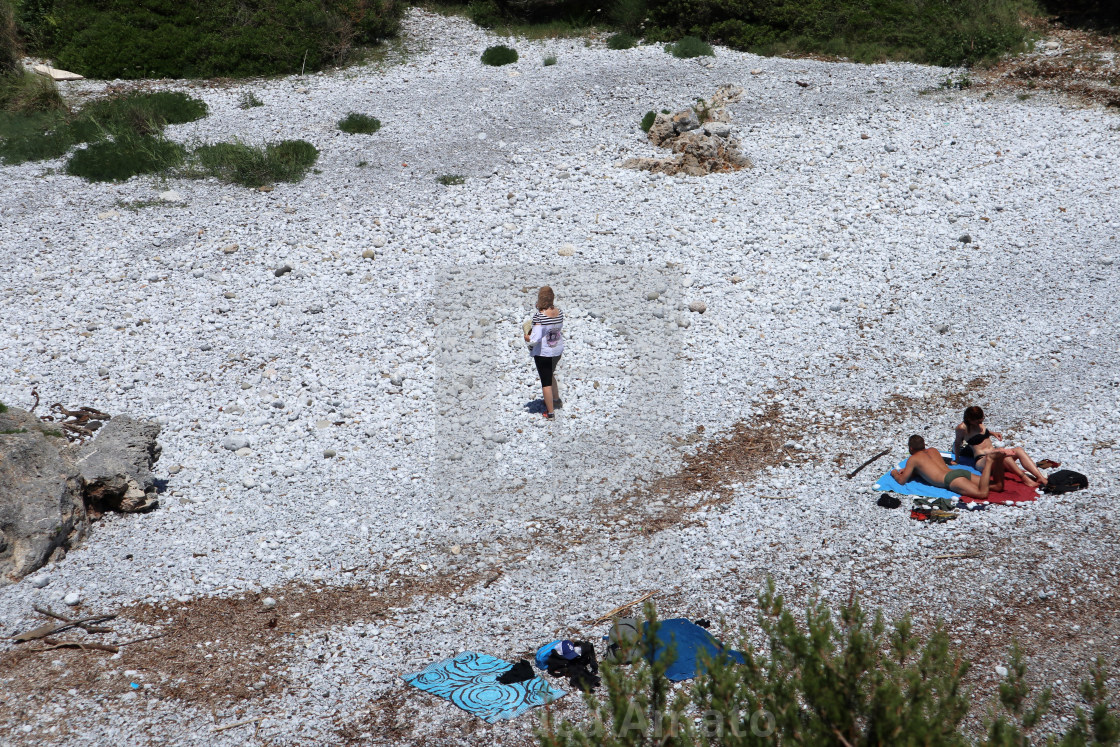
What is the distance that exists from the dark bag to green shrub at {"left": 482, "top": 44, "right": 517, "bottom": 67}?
15.3 meters

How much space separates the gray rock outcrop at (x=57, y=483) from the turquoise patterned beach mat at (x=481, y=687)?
3595 millimetres

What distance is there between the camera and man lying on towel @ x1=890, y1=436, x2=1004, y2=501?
7152 millimetres

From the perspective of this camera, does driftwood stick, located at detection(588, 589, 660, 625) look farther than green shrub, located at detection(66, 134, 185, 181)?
No

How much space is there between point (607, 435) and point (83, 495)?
16.8 feet

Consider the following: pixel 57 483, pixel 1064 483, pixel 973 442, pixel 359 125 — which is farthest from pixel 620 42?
pixel 57 483

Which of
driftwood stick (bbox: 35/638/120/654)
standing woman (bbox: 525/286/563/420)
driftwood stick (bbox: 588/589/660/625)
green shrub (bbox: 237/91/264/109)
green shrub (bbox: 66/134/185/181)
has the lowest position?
driftwood stick (bbox: 35/638/120/654)

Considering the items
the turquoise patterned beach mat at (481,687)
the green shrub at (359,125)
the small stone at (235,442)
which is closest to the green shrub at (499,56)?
the green shrub at (359,125)

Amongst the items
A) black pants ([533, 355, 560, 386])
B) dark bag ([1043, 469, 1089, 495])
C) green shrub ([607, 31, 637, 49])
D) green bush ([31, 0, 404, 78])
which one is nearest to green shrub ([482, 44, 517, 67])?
green shrub ([607, 31, 637, 49])

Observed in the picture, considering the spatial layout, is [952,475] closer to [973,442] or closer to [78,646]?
[973,442]

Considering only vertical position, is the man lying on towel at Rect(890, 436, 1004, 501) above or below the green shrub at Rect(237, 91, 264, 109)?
below

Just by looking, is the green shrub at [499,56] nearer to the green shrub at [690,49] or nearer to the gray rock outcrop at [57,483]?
the green shrub at [690,49]

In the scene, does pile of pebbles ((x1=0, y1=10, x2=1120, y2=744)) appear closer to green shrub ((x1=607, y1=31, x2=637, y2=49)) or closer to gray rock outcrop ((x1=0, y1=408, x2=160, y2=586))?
gray rock outcrop ((x1=0, y1=408, x2=160, y2=586))

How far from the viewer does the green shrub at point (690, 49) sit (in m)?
→ 18.6

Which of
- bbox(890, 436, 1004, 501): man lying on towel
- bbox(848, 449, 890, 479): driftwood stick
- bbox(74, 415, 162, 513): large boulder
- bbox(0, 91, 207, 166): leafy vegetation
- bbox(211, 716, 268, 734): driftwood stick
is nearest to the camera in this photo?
bbox(211, 716, 268, 734): driftwood stick
